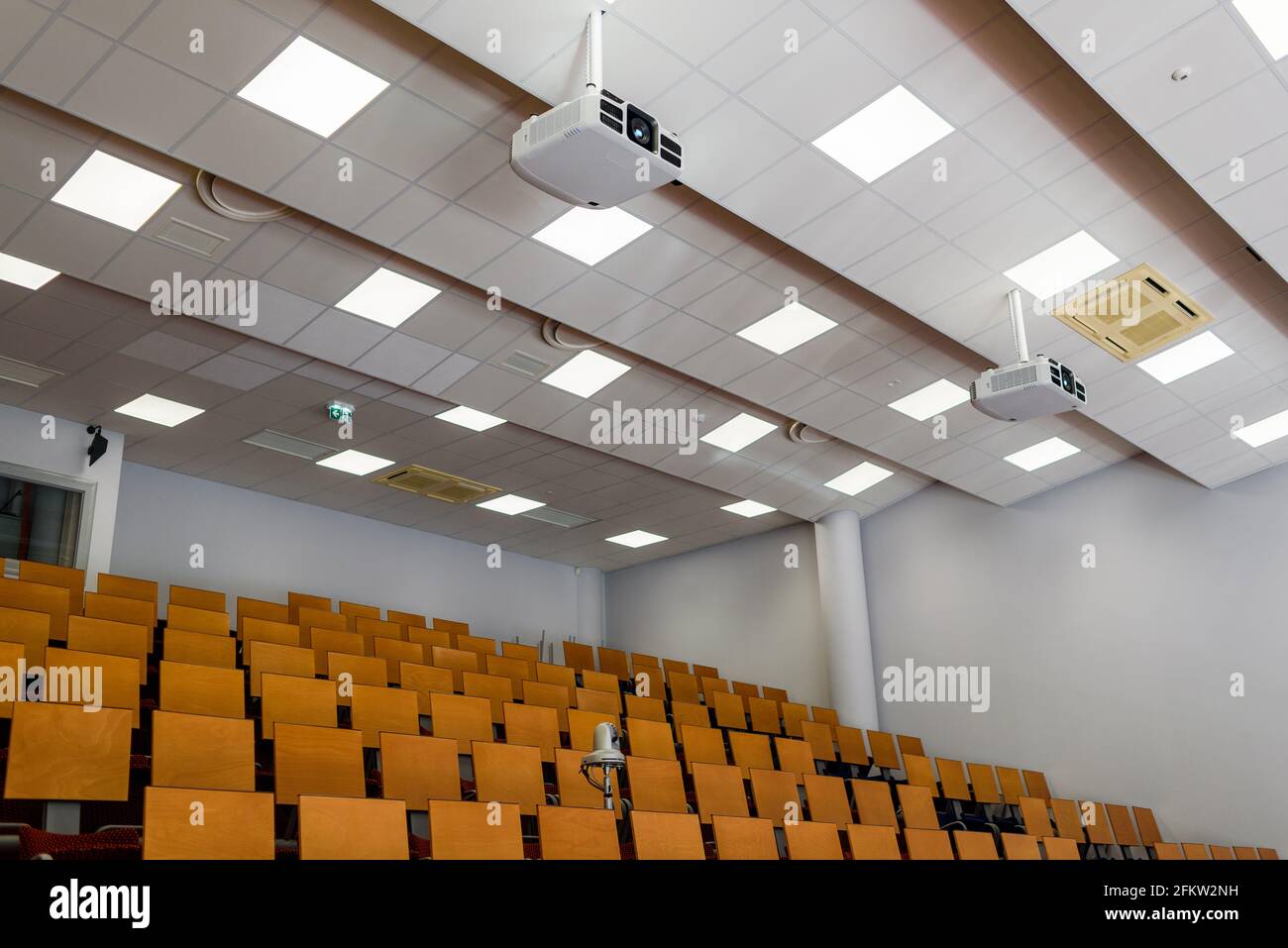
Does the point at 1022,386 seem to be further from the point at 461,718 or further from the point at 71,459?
the point at 71,459

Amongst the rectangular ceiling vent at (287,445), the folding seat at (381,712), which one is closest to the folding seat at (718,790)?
the folding seat at (381,712)

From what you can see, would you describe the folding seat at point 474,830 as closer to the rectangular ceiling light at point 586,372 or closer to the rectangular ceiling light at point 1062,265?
the rectangular ceiling light at point 586,372

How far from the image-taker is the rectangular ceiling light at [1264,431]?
6.99 meters

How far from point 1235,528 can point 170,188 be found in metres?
7.50

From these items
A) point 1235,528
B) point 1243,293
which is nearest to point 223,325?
point 1243,293

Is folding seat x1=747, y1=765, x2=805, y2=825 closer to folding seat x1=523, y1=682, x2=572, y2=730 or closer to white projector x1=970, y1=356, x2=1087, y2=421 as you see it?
folding seat x1=523, y1=682, x2=572, y2=730

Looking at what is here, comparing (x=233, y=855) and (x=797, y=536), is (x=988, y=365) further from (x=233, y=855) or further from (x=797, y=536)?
(x=233, y=855)

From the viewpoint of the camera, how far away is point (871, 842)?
4.27m

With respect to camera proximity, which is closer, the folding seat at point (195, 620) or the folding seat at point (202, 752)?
the folding seat at point (202, 752)

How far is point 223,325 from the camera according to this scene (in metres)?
5.58

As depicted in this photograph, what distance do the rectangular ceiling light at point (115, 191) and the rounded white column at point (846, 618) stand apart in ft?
20.3

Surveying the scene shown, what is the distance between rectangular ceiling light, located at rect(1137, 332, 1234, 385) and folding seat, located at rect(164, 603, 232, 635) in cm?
578

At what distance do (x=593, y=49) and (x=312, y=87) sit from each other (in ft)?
4.06

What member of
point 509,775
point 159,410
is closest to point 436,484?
point 159,410
